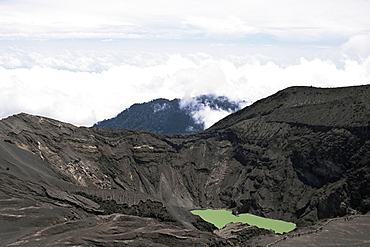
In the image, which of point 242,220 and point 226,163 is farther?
point 226,163

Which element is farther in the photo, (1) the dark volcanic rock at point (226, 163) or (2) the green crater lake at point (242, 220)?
(2) the green crater lake at point (242, 220)

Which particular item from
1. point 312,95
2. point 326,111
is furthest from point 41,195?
point 312,95

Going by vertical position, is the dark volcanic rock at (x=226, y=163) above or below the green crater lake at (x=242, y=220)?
above

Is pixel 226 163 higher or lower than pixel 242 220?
higher
